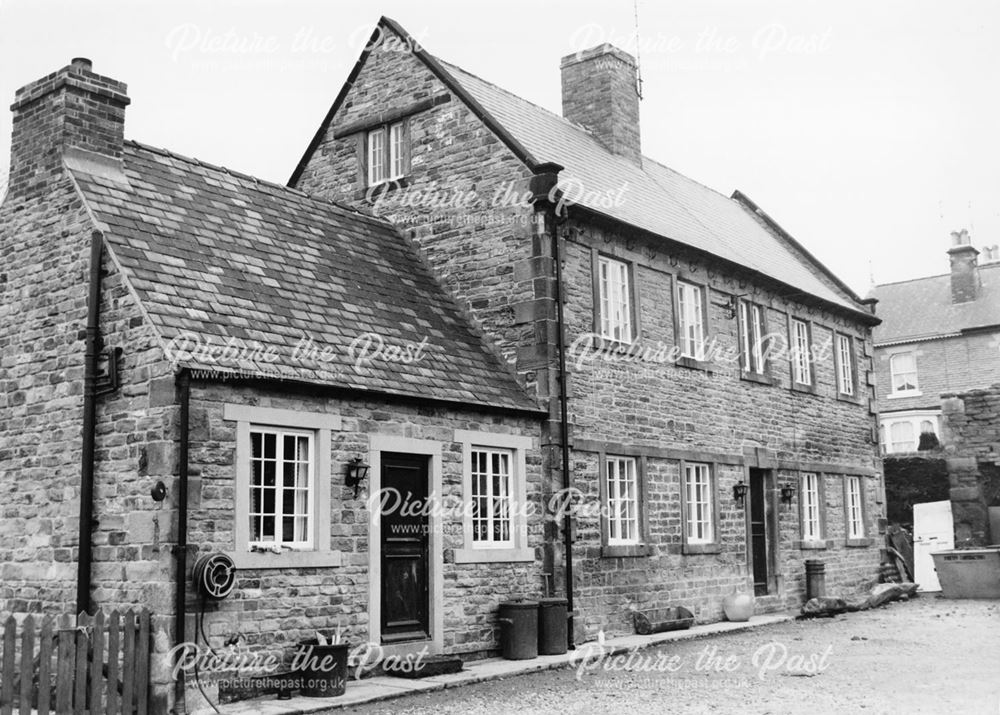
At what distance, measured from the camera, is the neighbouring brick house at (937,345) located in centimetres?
4069

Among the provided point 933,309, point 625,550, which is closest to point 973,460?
point 625,550

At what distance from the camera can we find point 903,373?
141ft

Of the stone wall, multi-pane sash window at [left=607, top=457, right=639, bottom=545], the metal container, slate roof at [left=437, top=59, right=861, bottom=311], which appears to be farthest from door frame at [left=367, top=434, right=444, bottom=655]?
the stone wall

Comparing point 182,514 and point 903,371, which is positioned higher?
point 903,371

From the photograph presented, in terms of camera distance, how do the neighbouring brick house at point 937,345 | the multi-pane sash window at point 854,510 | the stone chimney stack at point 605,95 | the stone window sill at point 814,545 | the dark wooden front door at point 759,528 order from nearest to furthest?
1. the dark wooden front door at point 759,528
2. the stone window sill at point 814,545
3. the stone chimney stack at point 605,95
4. the multi-pane sash window at point 854,510
5. the neighbouring brick house at point 937,345

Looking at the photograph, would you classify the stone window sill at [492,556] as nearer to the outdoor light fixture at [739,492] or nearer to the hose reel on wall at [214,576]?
the hose reel on wall at [214,576]

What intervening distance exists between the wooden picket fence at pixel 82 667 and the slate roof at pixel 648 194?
30.2ft

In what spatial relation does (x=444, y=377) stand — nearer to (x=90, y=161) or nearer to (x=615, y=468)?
(x=615, y=468)

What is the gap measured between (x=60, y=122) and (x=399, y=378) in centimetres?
487

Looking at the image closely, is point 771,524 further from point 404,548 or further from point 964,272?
point 964,272

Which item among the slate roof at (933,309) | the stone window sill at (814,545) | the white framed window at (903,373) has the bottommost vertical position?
the stone window sill at (814,545)

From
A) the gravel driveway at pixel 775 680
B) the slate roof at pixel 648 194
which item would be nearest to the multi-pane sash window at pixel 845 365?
the slate roof at pixel 648 194

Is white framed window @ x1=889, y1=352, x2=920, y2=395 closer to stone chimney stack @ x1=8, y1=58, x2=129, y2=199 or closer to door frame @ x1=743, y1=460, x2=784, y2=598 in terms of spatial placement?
door frame @ x1=743, y1=460, x2=784, y2=598

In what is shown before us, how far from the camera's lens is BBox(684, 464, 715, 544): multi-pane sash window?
1836 cm
